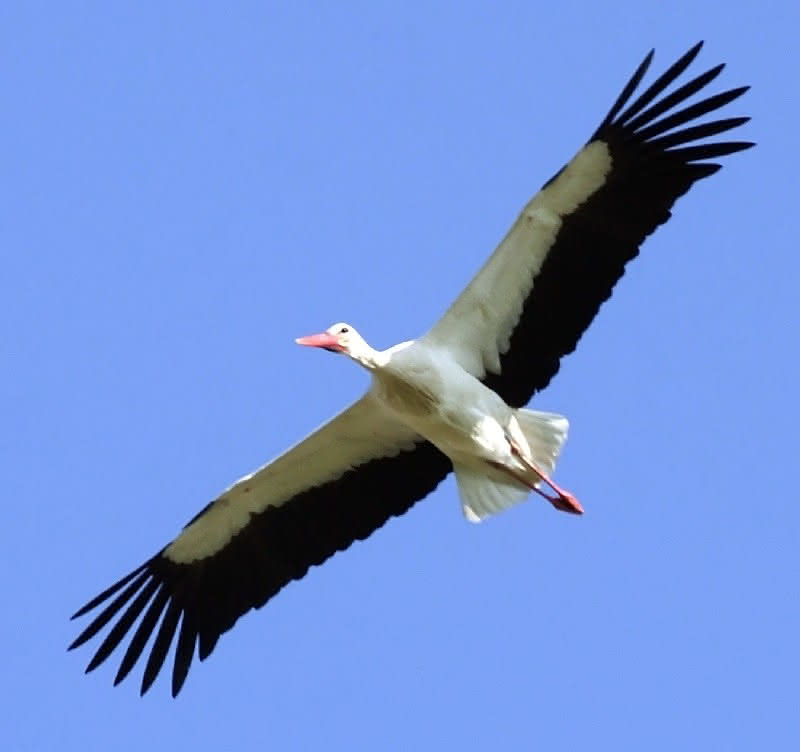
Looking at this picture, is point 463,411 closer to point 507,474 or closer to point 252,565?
point 507,474

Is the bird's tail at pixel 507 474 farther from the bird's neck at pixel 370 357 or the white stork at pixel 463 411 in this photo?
the bird's neck at pixel 370 357

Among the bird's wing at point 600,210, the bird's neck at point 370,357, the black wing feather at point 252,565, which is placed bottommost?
the black wing feather at point 252,565

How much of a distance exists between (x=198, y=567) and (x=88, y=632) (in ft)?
2.87

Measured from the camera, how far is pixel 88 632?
15.6 metres

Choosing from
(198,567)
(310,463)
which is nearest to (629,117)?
(310,463)

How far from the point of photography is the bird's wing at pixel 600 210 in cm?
1469

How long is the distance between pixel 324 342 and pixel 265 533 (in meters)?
1.57

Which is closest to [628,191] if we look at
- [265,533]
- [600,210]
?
[600,210]

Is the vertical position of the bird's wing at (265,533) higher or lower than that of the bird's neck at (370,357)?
lower

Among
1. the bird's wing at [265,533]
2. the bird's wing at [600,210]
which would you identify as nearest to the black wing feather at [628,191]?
the bird's wing at [600,210]

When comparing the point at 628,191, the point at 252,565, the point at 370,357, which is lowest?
the point at 252,565

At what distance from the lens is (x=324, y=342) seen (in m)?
15.0

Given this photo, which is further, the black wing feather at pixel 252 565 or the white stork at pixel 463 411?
the black wing feather at pixel 252 565

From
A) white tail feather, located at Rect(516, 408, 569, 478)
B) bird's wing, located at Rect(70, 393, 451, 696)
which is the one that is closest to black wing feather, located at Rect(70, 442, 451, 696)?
bird's wing, located at Rect(70, 393, 451, 696)
